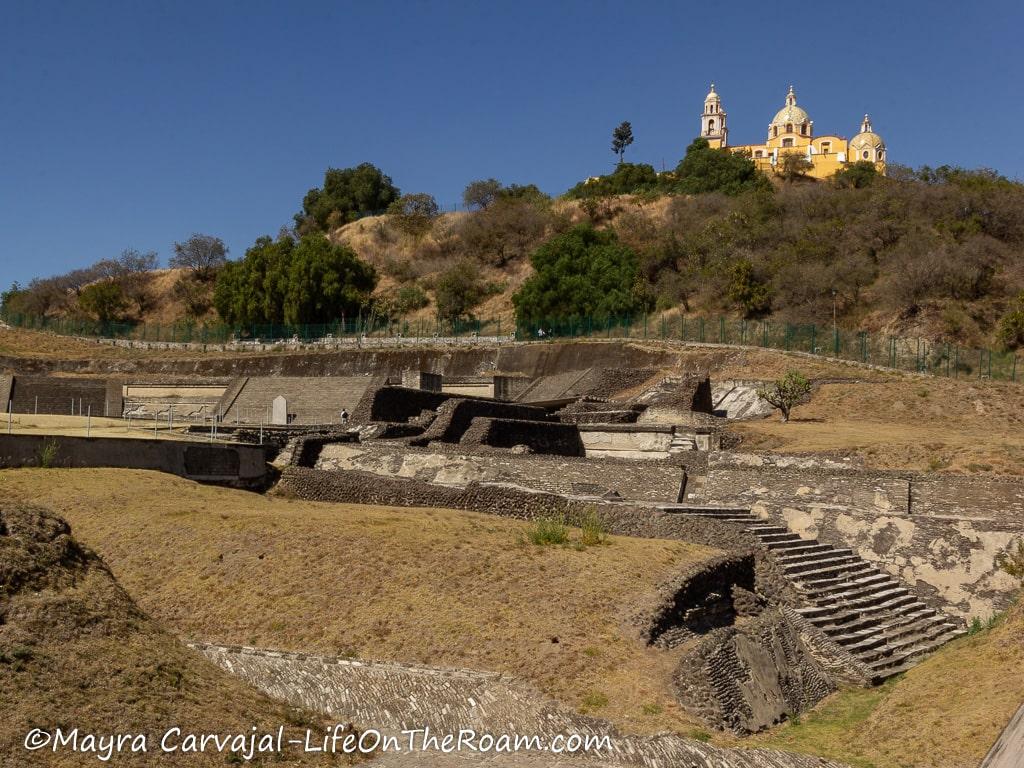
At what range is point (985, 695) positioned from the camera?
33.9 feet

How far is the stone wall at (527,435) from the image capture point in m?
23.2

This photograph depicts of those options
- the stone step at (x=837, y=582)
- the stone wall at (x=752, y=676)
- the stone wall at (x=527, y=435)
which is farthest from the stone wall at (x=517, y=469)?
the stone wall at (x=752, y=676)

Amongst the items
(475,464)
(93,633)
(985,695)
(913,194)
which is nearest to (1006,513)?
(985,695)

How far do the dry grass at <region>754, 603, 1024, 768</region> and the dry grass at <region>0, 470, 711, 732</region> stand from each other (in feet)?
5.90

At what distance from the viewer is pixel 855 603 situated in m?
14.6

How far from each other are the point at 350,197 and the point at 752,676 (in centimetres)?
8332

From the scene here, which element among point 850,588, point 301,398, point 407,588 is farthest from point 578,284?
point 407,588

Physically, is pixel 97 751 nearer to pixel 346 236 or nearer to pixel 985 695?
pixel 985 695

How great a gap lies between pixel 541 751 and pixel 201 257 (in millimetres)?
79673

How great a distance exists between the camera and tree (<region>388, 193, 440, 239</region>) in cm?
8131

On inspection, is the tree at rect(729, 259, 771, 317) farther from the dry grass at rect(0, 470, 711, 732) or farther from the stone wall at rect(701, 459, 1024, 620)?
the dry grass at rect(0, 470, 711, 732)

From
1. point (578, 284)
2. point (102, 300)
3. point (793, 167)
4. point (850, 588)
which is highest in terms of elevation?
point (793, 167)

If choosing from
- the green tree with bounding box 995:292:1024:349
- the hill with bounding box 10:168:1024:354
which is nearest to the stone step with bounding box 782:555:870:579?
the green tree with bounding box 995:292:1024:349

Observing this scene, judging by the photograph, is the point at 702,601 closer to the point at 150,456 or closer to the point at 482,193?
the point at 150,456
